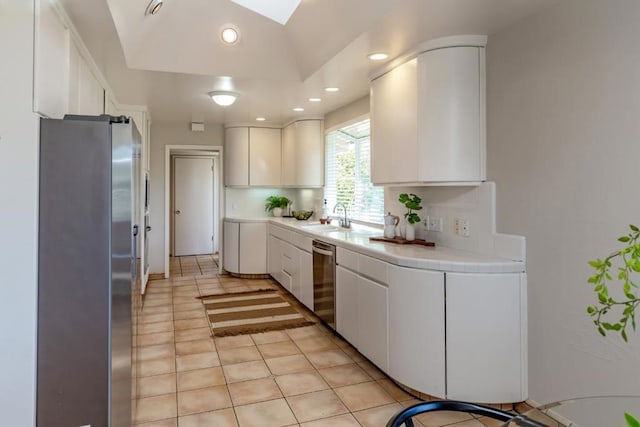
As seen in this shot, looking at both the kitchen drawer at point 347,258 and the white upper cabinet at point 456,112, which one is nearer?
the white upper cabinet at point 456,112

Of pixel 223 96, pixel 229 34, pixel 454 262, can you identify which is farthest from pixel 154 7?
pixel 454 262

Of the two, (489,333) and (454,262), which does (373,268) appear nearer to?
(454,262)

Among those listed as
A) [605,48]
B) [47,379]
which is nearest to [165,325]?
[47,379]

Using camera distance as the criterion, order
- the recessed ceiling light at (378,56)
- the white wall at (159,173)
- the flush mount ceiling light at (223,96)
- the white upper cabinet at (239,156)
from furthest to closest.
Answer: the white upper cabinet at (239,156), the white wall at (159,173), the flush mount ceiling light at (223,96), the recessed ceiling light at (378,56)

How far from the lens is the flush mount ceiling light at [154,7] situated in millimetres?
2833

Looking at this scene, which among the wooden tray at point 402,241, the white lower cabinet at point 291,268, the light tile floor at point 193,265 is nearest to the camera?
the wooden tray at point 402,241

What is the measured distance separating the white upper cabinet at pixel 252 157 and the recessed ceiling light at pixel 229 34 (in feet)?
8.94

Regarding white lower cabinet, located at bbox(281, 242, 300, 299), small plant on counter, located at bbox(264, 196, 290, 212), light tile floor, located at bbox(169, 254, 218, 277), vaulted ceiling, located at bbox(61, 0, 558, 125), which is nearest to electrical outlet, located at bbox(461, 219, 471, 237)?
vaulted ceiling, located at bbox(61, 0, 558, 125)

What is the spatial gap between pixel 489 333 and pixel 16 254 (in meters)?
2.40

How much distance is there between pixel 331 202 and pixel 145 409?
348cm

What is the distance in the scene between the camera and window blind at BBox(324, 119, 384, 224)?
14.5 ft

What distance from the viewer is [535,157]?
2389mm

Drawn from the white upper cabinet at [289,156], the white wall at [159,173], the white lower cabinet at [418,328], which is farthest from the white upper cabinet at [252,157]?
the white lower cabinet at [418,328]

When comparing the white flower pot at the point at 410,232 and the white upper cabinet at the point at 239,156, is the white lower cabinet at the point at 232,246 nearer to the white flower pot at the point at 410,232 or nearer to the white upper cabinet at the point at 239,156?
the white upper cabinet at the point at 239,156
